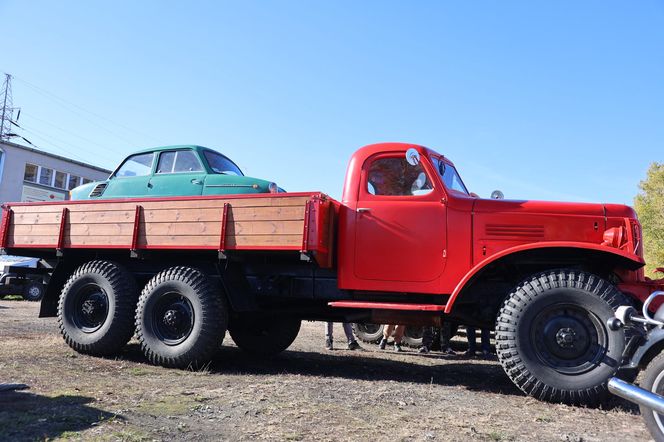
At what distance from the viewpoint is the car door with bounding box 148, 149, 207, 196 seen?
7.03 metres

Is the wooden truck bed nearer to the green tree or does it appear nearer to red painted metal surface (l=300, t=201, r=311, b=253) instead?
red painted metal surface (l=300, t=201, r=311, b=253)

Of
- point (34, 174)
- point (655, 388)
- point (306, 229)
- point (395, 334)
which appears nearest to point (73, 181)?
point (34, 174)

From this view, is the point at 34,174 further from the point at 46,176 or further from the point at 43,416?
the point at 43,416

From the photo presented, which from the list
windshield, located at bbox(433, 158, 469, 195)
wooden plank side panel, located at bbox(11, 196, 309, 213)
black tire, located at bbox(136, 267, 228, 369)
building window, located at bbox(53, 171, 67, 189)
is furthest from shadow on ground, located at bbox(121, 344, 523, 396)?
building window, located at bbox(53, 171, 67, 189)

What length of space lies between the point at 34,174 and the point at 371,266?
101ft

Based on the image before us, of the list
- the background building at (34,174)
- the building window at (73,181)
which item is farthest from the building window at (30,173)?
the building window at (73,181)

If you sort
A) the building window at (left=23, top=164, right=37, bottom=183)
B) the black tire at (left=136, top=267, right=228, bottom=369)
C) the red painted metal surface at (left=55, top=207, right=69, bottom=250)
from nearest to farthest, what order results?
the black tire at (left=136, top=267, right=228, bottom=369), the red painted metal surface at (left=55, top=207, right=69, bottom=250), the building window at (left=23, top=164, right=37, bottom=183)

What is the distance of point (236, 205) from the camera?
567cm

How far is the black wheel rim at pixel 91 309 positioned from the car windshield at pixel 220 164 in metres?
2.23

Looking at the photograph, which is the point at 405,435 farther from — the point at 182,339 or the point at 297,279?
the point at 182,339

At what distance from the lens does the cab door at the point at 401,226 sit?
17.1ft

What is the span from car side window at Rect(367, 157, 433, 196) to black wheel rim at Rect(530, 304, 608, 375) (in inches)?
69.2

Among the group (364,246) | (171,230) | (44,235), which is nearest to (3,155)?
(44,235)

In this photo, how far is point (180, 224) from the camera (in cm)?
593
